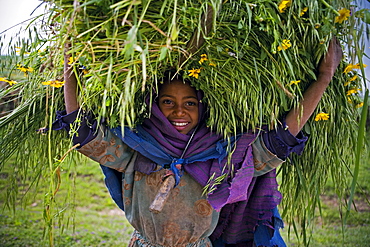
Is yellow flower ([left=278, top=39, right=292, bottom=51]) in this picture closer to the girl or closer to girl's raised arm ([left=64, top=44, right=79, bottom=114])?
the girl

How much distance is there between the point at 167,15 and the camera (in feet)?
4.03

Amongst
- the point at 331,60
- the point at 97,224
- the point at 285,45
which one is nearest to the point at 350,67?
the point at 331,60

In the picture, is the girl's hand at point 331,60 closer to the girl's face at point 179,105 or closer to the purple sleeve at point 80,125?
the girl's face at point 179,105

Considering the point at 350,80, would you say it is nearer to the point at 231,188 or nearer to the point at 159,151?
the point at 231,188

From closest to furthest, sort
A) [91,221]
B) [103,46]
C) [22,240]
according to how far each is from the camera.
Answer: [103,46]
[22,240]
[91,221]

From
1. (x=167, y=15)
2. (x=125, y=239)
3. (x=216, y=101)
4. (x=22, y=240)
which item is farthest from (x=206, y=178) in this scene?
(x=22, y=240)

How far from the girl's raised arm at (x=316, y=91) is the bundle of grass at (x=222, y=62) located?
0.04 m

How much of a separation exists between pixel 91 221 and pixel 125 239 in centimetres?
63

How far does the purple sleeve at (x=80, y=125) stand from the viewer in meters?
1.59

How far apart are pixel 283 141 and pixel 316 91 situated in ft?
0.84

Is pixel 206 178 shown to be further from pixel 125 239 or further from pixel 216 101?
pixel 125 239

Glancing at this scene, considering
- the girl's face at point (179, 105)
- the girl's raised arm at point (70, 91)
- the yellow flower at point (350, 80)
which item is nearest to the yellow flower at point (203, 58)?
the girl's face at point (179, 105)

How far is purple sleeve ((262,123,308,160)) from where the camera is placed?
166 centimetres

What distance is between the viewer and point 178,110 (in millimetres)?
1854
